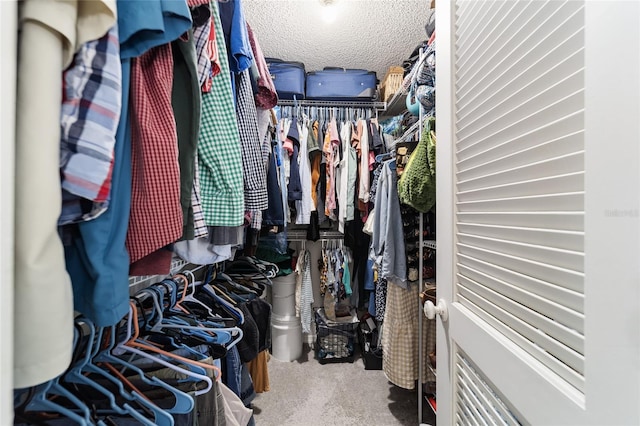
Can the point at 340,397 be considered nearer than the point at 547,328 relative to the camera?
No

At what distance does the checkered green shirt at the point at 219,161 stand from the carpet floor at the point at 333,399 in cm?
145

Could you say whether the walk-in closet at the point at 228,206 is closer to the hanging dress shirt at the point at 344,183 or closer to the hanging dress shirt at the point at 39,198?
the hanging dress shirt at the point at 39,198

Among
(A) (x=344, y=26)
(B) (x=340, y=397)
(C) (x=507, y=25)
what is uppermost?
(A) (x=344, y=26)

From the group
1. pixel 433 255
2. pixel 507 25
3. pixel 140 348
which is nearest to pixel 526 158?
pixel 507 25

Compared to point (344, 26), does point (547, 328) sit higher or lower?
lower

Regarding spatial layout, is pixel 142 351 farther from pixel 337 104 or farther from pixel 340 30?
pixel 337 104

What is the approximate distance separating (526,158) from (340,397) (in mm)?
1706

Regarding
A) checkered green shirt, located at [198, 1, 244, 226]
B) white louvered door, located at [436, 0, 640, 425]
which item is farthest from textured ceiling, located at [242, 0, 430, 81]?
checkered green shirt, located at [198, 1, 244, 226]

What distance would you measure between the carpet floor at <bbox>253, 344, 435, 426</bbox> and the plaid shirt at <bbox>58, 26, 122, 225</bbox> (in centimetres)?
162

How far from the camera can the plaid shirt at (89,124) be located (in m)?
0.31

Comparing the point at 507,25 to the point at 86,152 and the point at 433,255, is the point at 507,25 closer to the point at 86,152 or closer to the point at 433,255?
the point at 86,152

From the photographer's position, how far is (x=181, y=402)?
0.51 meters

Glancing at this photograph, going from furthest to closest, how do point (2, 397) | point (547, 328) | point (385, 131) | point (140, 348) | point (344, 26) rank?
point (385, 131) < point (344, 26) < point (140, 348) < point (547, 328) < point (2, 397)

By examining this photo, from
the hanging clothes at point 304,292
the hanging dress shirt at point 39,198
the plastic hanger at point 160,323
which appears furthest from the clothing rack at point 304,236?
the hanging dress shirt at point 39,198
